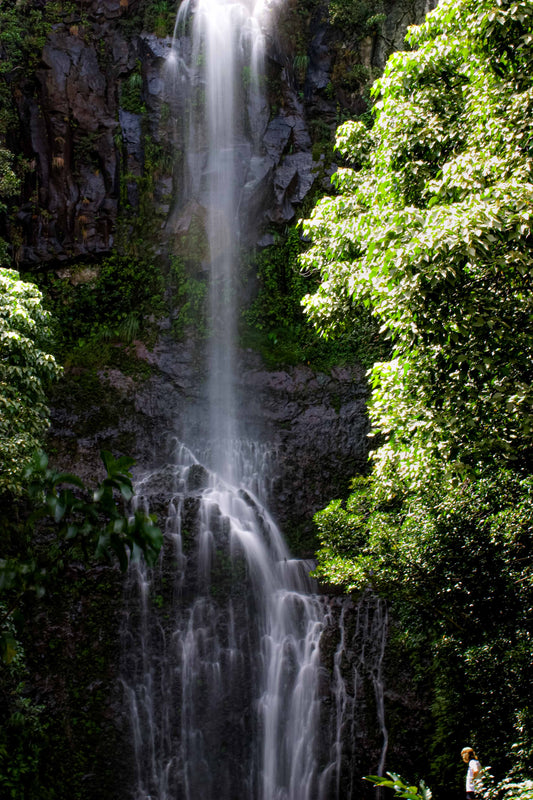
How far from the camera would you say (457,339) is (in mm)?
5176

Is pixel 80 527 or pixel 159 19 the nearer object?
pixel 80 527

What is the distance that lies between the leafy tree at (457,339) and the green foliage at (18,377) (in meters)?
4.15

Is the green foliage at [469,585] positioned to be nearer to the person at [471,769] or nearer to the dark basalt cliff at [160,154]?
the person at [471,769]

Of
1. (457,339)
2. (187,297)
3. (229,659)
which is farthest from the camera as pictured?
(187,297)

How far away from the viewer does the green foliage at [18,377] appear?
8164 millimetres

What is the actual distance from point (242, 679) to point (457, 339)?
752 cm

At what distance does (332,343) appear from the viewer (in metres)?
15.3

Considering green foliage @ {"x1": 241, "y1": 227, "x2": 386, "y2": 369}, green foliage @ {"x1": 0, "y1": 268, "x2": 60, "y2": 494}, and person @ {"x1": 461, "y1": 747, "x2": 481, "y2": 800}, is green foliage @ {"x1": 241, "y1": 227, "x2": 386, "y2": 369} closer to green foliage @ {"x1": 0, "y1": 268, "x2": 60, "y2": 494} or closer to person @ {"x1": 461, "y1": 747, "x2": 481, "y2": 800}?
green foliage @ {"x1": 0, "y1": 268, "x2": 60, "y2": 494}

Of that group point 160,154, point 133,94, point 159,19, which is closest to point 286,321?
point 160,154

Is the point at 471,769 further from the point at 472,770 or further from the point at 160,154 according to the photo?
the point at 160,154

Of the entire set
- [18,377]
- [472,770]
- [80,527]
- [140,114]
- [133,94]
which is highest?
[133,94]

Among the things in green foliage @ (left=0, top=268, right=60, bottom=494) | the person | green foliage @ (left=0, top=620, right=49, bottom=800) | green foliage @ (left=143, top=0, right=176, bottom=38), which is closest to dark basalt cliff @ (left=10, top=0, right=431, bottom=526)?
green foliage @ (left=143, top=0, right=176, bottom=38)

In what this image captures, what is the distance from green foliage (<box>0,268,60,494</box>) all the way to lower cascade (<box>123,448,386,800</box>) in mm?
3748

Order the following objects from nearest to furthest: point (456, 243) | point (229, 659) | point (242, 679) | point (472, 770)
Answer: point (456, 243)
point (472, 770)
point (242, 679)
point (229, 659)
